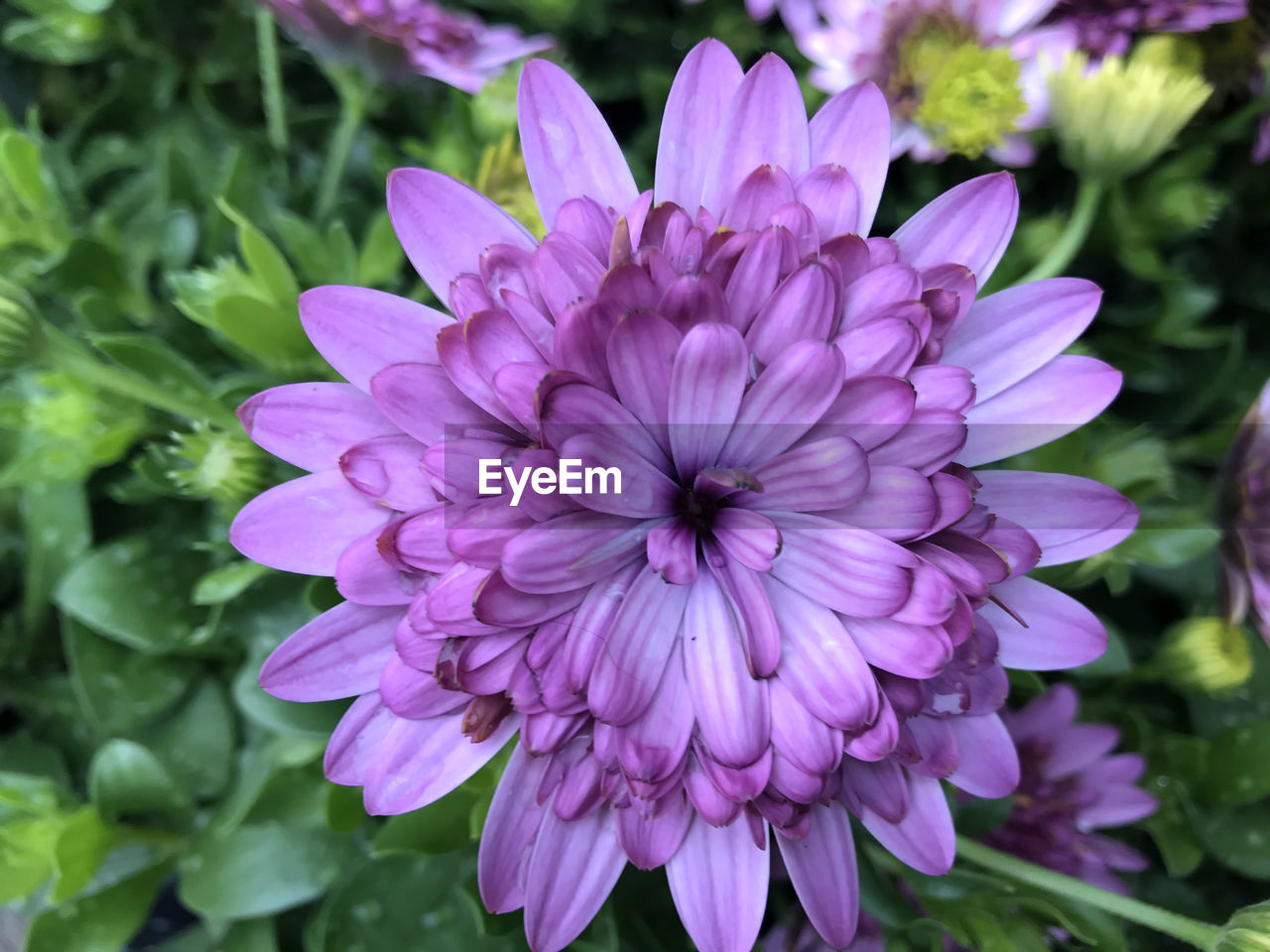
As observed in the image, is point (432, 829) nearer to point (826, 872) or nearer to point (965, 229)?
point (826, 872)

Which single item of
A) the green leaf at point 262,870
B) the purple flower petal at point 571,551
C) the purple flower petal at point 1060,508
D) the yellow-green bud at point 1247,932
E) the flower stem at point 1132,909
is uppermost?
the purple flower petal at point 1060,508

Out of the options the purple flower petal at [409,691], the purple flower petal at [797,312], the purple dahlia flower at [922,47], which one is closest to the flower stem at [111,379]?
the purple flower petal at [409,691]

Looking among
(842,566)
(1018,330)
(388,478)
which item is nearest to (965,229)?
(1018,330)

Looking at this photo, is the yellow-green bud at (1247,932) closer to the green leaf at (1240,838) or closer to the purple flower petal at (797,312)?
the green leaf at (1240,838)

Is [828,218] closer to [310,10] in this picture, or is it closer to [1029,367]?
[1029,367]

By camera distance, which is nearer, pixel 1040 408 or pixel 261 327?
pixel 1040 408

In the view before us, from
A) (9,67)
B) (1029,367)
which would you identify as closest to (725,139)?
(1029,367)
